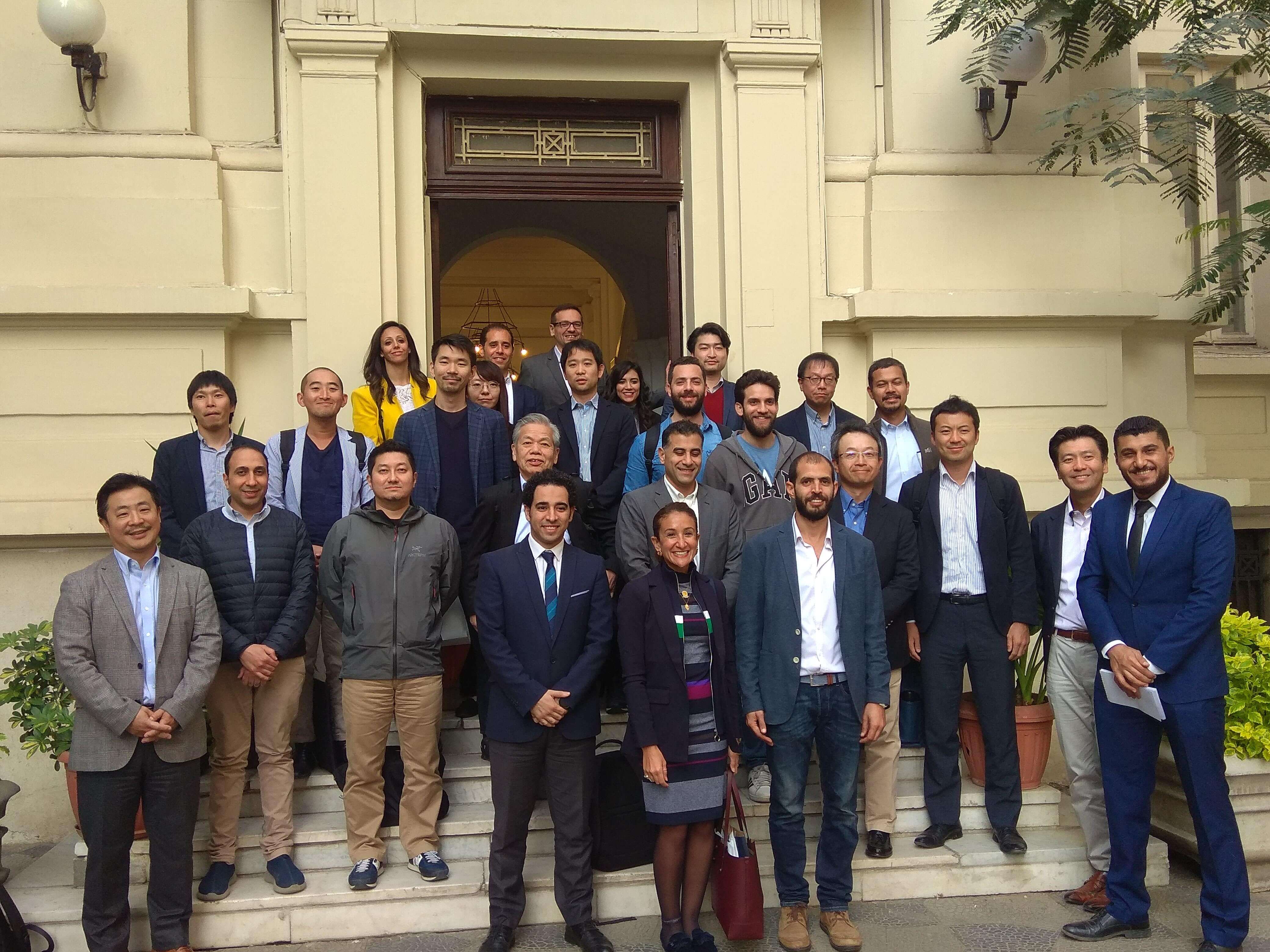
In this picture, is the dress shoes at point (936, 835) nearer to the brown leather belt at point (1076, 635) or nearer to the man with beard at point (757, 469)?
the man with beard at point (757, 469)

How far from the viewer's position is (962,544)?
5.63 m

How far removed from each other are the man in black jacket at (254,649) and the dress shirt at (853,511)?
2.55 meters

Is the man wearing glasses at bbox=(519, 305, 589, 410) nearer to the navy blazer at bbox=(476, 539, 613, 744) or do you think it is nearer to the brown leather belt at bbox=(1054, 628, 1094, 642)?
the navy blazer at bbox=(476, 539, 613, 744)

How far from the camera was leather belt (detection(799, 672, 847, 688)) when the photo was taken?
5.01 meters

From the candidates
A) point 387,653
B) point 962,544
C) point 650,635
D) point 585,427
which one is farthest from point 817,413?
point 387,653

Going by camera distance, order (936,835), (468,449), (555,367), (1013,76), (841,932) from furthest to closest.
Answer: (1013,76), (555,367), (468,449), (936,835), (841,932)

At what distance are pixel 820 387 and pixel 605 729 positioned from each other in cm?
217

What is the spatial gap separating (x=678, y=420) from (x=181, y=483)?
249cm

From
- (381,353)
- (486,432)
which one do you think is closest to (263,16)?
(381,353)

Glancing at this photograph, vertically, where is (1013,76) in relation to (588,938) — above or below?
above

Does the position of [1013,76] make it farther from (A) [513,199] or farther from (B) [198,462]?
(B) [198,462]

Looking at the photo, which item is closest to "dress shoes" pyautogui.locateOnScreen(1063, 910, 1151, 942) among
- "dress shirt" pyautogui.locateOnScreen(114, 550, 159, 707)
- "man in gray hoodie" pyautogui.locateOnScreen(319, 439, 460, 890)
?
"man in gray hoodie" pyautogui.locateOnScreen(319, 439, 460, 890)

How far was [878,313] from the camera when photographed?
24.4ft

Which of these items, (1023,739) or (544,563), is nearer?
(544,563)
